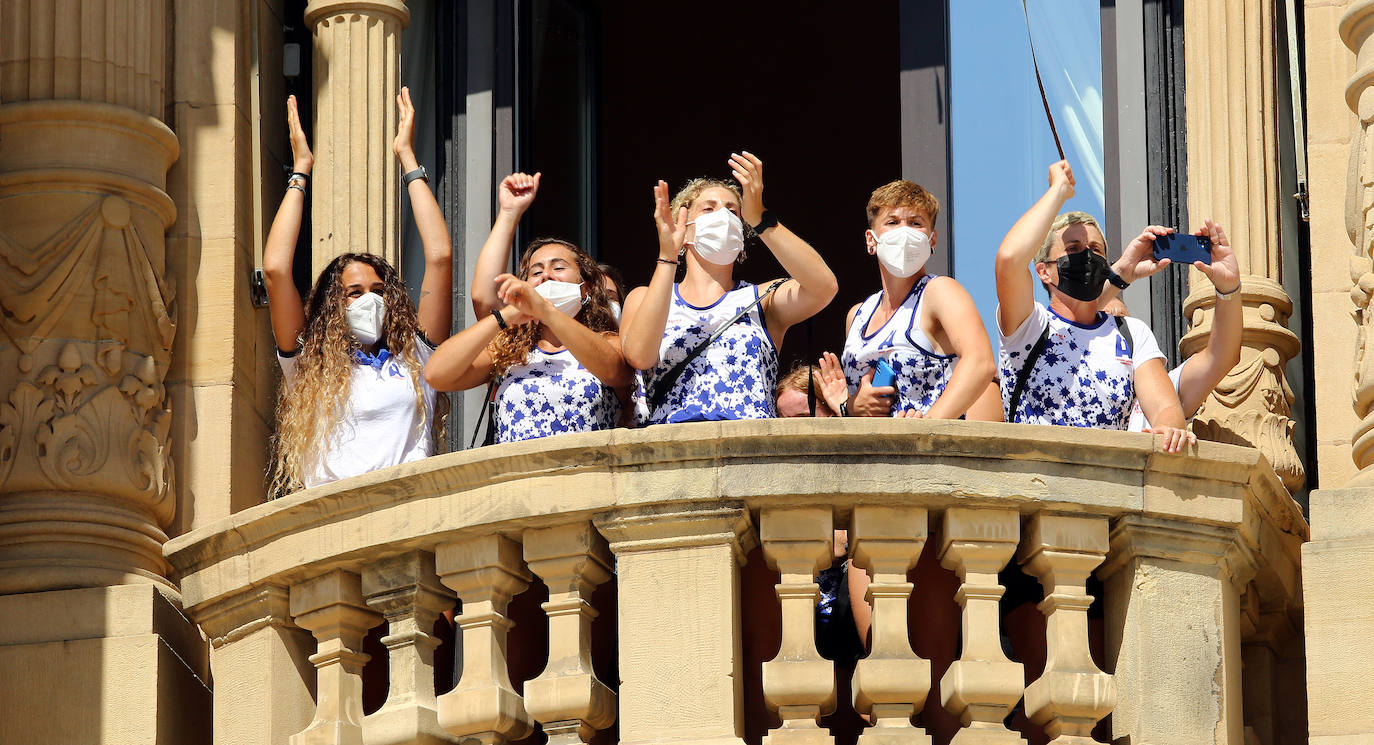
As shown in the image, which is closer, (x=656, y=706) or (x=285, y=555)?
(x=656, y=706)

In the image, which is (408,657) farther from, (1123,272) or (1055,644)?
(1123,272)

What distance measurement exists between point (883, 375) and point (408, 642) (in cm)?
161

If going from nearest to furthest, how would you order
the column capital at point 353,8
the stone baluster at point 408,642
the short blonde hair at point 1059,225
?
the stone baluster at point 408,642
the short blonde hair at point 1059,225
the column capital at point 353,8

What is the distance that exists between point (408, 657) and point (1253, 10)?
4207 mm

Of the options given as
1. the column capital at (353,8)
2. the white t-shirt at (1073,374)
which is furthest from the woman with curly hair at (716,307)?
the column capital at (353,8)

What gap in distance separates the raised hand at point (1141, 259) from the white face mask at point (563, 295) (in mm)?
1672

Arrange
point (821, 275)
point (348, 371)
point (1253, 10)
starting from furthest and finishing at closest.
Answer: point (1253, 10)
point (348, 371)
point (821, 275)

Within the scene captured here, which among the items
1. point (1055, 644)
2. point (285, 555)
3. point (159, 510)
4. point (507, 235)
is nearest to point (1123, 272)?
point (1055, 644)

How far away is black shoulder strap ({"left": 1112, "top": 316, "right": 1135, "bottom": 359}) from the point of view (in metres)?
7.80

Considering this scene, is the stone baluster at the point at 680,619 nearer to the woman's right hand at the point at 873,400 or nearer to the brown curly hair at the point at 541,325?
the woman's right hand at the point at 873,400

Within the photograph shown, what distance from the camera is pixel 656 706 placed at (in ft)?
23.1

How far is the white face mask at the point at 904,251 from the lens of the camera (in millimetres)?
7734

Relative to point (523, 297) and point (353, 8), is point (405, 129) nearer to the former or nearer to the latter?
point (353, 8)

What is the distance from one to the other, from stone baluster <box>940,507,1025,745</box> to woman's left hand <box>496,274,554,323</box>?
1408 millimetres
